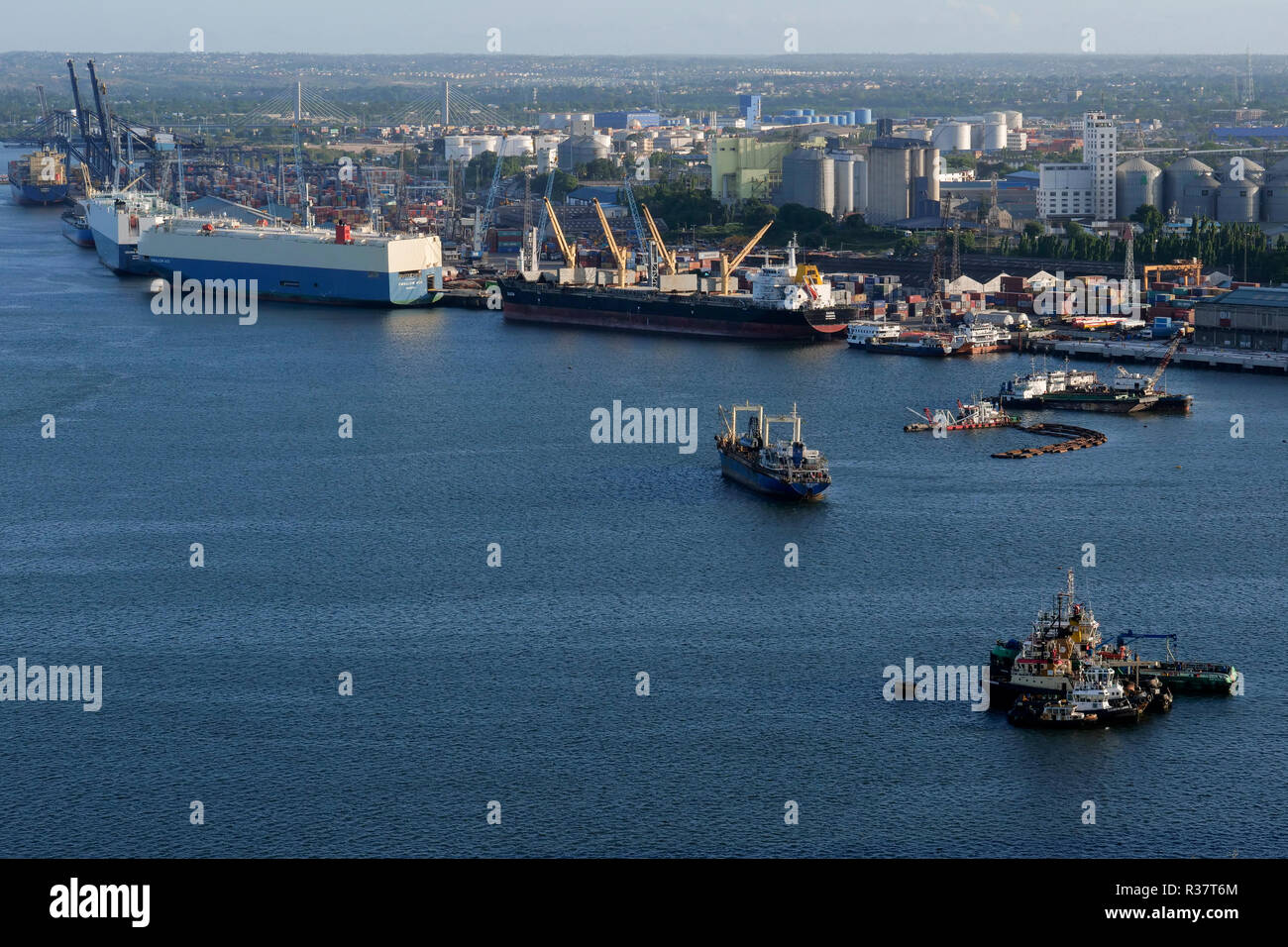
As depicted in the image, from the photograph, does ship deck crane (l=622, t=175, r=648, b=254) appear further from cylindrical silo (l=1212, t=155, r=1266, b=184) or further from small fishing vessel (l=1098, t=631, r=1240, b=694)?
small fishing vessel (l=1098, t=631, r=1240, b=694)

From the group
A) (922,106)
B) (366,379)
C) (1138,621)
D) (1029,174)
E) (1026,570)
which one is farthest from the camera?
(922,106)

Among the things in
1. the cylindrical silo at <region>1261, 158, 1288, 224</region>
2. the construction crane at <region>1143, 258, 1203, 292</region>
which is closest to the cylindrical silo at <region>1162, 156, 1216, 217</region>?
the cylindrical silo at <region>1261, 158, 1288, 224</region>

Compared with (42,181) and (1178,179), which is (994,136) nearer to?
(1178,179)

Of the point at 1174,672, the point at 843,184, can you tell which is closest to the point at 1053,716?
the point at 1174,672

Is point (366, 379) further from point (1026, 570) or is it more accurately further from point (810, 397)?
point (1026, 570)
